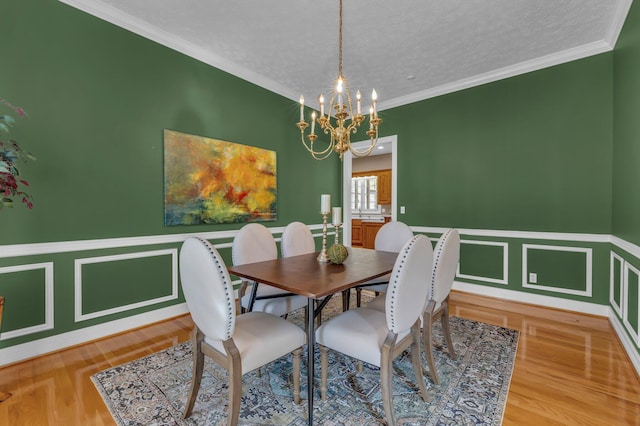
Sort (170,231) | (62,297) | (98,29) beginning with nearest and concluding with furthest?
1. (62,297)
2. (98,29)
3. (170,231)

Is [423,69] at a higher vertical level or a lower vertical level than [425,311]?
higher

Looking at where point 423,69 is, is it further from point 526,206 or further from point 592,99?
point 526,206

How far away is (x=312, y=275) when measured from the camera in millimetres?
1830

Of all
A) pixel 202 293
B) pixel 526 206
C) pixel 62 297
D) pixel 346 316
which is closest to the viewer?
pixel 202 293

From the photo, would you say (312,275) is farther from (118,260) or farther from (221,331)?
(118,260)

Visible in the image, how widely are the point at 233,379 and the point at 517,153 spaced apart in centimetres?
385

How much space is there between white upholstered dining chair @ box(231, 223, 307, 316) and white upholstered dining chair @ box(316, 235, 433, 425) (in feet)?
1.82

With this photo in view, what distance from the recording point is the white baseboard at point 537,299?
304cm

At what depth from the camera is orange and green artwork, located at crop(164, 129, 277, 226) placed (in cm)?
299

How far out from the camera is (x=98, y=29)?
2.51 metres

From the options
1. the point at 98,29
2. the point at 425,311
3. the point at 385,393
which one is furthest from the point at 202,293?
the point at 98,29

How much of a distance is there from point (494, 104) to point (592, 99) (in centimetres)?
92

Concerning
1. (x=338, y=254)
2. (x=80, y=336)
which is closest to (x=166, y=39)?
(x=338, y=254)

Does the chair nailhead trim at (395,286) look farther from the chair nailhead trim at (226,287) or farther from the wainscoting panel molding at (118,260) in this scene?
the wainscoting panel molding at (118,260)
